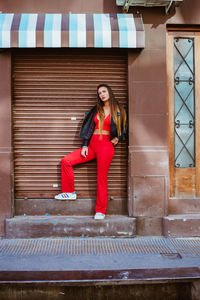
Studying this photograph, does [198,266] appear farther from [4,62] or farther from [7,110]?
[4,62]

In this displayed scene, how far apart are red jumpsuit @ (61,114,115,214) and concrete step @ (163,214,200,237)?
49.7 inches

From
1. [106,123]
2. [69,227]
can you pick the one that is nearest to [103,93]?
[106,123]

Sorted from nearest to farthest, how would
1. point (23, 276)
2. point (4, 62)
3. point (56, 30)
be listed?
point (23, 276) < point (56, 30) < point (4, 62)

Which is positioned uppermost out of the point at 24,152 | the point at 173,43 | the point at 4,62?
the point at 173,43

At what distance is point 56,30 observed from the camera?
5789 mm

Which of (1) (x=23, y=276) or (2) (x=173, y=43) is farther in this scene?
(2) (x=173, y=43)

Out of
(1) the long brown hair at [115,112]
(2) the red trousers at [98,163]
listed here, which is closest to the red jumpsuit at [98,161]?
(2) the red trousers at [98,163]

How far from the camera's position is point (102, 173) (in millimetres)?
6156

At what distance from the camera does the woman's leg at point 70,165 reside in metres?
6.23

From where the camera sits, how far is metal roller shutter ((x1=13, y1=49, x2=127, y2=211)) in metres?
6.41

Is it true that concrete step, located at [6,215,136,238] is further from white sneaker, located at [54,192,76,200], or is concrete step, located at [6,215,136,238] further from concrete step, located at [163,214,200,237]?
concrete step, located at [163,214,200,237]

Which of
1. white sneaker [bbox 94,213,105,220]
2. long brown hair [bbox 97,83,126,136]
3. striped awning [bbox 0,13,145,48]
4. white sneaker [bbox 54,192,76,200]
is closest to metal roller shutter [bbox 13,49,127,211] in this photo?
white sneaker [bbox 54,192,76,200]

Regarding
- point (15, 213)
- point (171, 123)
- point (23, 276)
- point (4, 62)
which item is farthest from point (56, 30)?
point (23, 276)

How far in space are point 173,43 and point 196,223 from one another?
3556 millimetres
